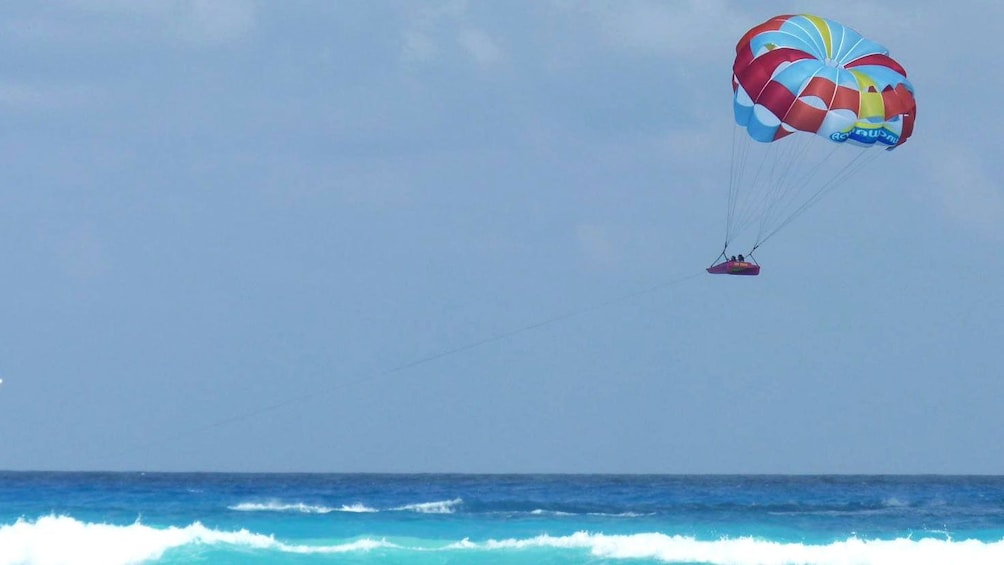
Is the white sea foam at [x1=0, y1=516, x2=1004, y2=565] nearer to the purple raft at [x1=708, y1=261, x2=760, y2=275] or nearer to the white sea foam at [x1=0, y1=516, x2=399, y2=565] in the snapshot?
the white sea foam at [x1=0, y1=516, x2=399, y2=565]

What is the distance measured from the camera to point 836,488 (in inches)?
2459

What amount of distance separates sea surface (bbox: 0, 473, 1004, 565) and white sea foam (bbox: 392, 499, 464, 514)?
94mm

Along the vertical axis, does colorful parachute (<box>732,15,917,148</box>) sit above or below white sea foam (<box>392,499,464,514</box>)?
above

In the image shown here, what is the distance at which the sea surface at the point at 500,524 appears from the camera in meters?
27.8

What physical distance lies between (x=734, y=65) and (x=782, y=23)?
108cm

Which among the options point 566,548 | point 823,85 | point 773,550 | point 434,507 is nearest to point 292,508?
point 434,507

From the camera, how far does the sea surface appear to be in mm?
27781

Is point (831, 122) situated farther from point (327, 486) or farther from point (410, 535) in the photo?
point (327, 486)

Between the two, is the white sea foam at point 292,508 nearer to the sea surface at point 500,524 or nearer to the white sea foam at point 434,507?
the sea surface at point 500,524

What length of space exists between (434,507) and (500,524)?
812 cm

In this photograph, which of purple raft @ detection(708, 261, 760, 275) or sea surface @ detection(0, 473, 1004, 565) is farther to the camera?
sea surface @ detection(0, 473, 1004, 565)

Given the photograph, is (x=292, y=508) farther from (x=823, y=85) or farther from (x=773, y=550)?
(x=823, y=85)

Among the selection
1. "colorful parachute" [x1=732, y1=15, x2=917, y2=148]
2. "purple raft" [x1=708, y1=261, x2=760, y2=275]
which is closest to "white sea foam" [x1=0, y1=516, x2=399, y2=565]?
"purple raft" [x1=708, y1=261, x2=760, y2=275]

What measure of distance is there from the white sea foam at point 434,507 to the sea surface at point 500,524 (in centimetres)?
9
